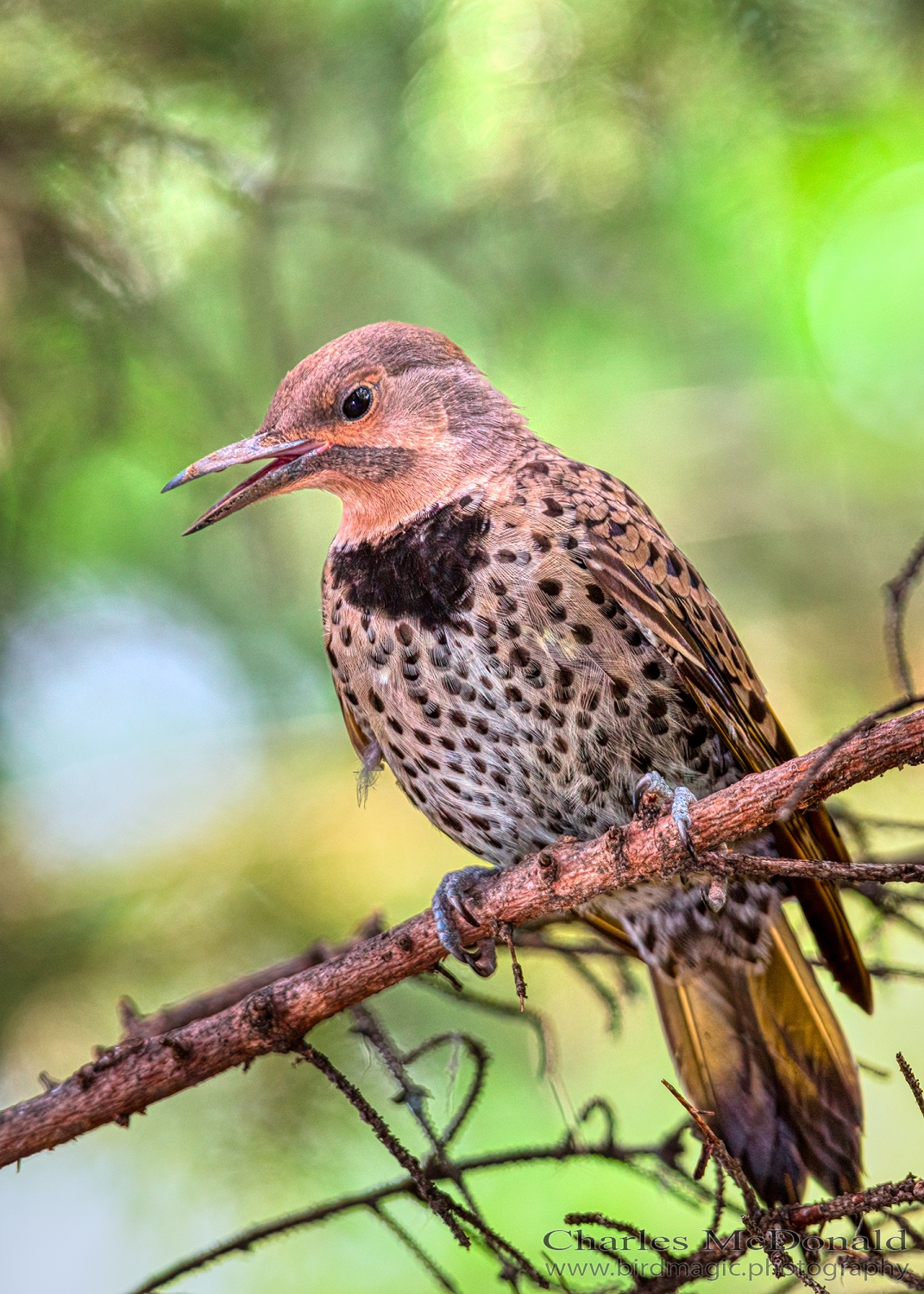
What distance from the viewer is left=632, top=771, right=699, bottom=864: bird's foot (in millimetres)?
1918

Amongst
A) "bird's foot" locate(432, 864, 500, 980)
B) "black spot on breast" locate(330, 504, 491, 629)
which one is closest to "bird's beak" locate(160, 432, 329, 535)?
"black spot on breast" locate(330, 504, 491, 629)

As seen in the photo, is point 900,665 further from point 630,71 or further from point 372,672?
point 630,71

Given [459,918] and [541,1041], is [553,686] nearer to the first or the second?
[459,918]

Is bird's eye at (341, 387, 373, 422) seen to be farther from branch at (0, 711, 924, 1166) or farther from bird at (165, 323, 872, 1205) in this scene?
branch at (0, 711, 924, 1166)

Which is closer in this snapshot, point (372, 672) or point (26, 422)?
point (372, 672)

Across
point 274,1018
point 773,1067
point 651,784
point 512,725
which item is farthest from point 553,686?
point 773,1067

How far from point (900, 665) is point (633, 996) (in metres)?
1.48

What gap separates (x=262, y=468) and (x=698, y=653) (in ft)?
3.04

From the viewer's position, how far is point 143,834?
3.78 metres

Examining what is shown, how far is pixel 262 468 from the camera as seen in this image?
2561 millimetres

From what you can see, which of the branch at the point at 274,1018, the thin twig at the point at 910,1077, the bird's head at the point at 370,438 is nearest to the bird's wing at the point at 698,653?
the bird's head at the point at 370,438

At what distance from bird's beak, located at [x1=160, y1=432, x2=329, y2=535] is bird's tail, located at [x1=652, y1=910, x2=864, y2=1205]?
1355 millimetres

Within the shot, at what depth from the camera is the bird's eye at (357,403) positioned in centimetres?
263

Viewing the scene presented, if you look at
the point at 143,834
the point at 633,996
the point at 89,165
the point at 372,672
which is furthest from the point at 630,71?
the point at 143,834
